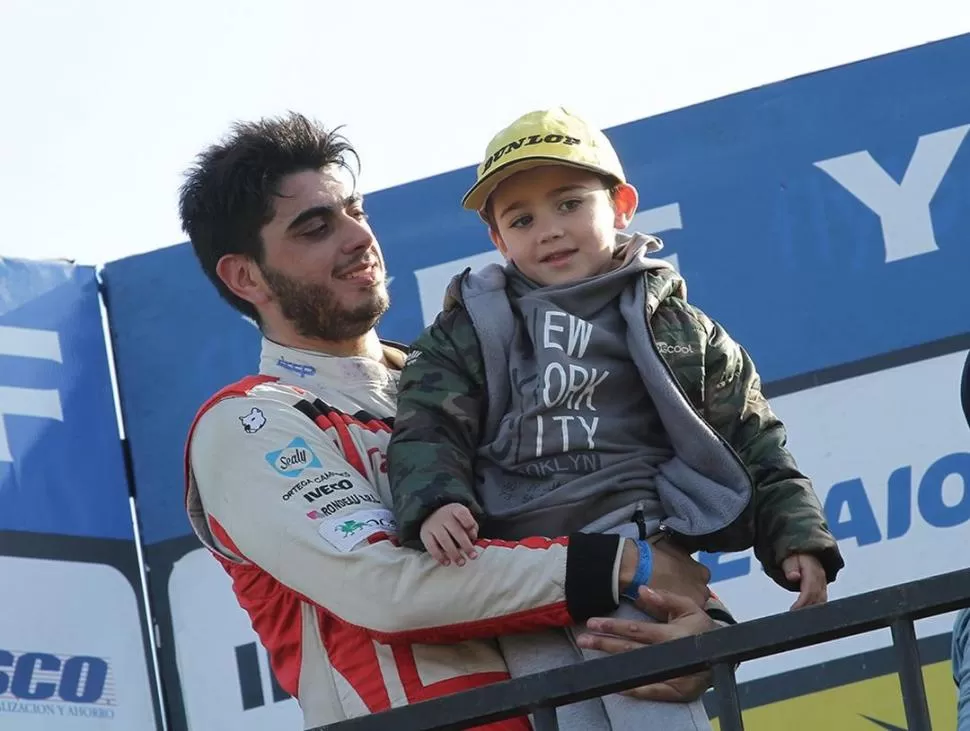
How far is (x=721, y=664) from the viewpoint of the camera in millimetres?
2049

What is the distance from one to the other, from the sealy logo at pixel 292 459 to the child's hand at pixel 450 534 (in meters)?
0.26

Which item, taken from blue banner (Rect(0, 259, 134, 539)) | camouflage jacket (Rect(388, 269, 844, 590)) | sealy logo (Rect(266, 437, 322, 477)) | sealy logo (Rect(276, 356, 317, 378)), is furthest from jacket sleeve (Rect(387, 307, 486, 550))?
blue banner (Rect(0, 259, 134, 539))

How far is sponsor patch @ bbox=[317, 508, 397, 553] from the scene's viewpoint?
2.44 m

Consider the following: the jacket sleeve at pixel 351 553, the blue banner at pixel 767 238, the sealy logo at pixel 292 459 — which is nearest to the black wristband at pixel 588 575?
the jacket sleeve at pixel 351 553

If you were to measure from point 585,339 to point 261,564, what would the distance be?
52 cm

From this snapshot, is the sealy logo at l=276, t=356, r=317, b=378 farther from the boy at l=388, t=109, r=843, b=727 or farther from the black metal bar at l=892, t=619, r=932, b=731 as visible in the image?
the black metal bar at l=892, t=619, r=932, b=731

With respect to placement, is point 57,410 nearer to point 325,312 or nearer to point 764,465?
point 325,312

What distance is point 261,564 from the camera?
2525mm

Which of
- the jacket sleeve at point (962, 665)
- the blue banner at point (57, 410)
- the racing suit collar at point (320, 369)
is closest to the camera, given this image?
the jacket sleeve at point (962, 665)

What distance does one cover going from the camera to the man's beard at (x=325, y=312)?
298 centimetres

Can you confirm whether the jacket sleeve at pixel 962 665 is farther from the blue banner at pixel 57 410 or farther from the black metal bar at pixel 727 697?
the blue banner at pixel 57 410

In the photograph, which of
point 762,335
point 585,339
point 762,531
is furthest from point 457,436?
point 762,335

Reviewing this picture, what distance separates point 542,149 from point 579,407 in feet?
1.24

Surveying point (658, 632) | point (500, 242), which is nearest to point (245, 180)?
point (500, 242)
